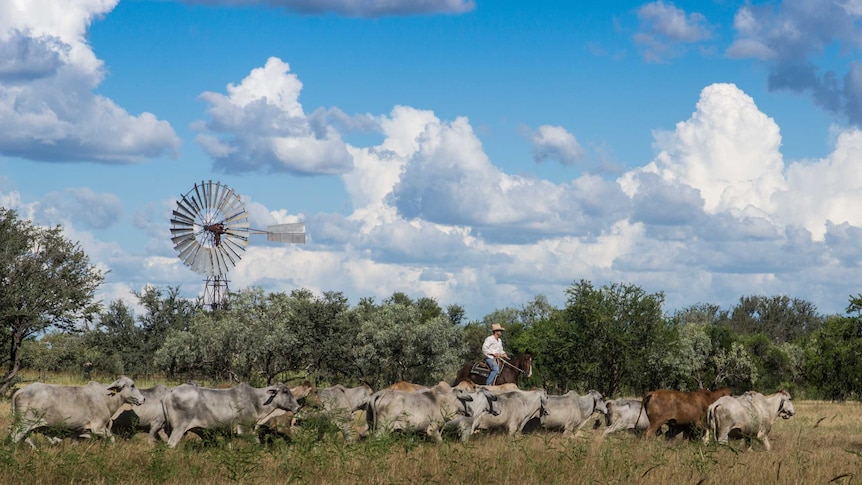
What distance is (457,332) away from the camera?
214 feet

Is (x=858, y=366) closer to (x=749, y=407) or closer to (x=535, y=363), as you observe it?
(x=535, y=363)

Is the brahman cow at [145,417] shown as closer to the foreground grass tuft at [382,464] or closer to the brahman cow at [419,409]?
the foreground grass tuft at [382,464]

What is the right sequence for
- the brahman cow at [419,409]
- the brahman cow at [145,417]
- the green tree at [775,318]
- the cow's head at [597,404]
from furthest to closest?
the green tree at [775,318] → the cow's head at [597,404] → the brahman cow at [145,417] → the brahman cow at [419,409]

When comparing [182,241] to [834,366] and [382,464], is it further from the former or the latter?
[382,464]

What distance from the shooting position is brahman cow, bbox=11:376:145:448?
20.2 metres

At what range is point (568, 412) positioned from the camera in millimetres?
26625

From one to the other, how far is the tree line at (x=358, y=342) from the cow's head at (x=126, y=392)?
24.5m

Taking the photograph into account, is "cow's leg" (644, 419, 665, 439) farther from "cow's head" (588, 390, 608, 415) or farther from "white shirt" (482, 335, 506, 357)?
"white shirt" (482, 335, 506, 357)

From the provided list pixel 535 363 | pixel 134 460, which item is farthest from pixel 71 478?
pixel 535 363

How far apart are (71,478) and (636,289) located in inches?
1433

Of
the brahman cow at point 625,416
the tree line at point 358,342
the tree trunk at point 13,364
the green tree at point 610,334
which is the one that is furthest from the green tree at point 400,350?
the brahman cow at point 625,416

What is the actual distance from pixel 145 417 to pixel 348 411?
4.78 meters

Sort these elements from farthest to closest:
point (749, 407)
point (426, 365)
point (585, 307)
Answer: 1. point (426, 365)
2. point (585, 307)
3. point (749, 407)

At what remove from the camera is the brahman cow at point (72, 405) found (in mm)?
20250
